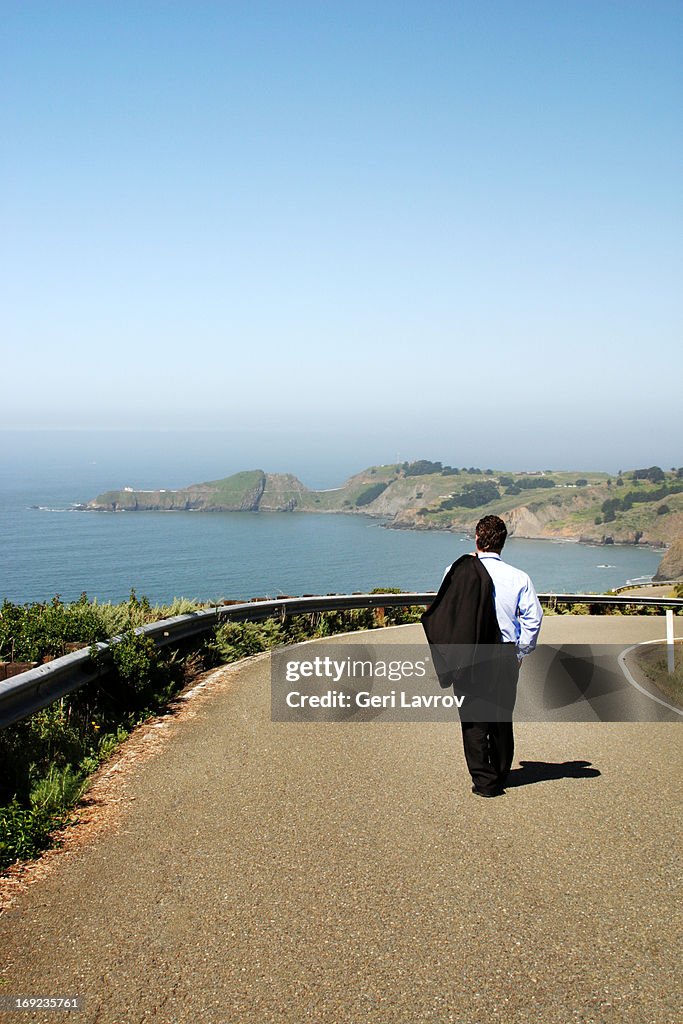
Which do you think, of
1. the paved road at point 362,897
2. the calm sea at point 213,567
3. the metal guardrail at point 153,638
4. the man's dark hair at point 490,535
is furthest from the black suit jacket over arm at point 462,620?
the calm sea at point 213,567

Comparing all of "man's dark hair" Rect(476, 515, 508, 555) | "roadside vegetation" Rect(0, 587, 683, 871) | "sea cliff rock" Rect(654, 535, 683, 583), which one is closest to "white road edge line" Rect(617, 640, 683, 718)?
"man's dark hair" Rect(476, 515, 508, 555)

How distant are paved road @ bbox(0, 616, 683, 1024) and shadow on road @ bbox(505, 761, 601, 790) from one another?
0.04m

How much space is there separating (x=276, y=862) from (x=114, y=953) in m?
1.29

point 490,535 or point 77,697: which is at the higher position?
point 490,535

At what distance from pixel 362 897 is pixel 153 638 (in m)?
6.27

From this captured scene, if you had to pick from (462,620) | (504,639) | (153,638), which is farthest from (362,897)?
(153,638)

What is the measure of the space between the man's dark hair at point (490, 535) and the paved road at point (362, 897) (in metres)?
1.73

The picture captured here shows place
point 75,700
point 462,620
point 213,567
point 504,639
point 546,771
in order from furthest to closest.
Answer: point 213,567, point 75,700, point 546,771, point 504,639, point 462,620

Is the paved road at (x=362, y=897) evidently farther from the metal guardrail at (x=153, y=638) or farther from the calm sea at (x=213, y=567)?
the calm sea at (x=213, y=567)

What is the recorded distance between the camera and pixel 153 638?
1066 centimetres

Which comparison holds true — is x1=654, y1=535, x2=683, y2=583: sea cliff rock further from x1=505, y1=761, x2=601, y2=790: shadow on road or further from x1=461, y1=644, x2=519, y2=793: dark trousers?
x1=461, y1=644, x2=519, y2=793: dark trousers

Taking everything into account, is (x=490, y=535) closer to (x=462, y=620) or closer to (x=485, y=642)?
(x=462, y=620)

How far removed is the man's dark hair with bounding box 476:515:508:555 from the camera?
7.04 meters

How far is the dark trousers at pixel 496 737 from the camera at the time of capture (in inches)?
264
